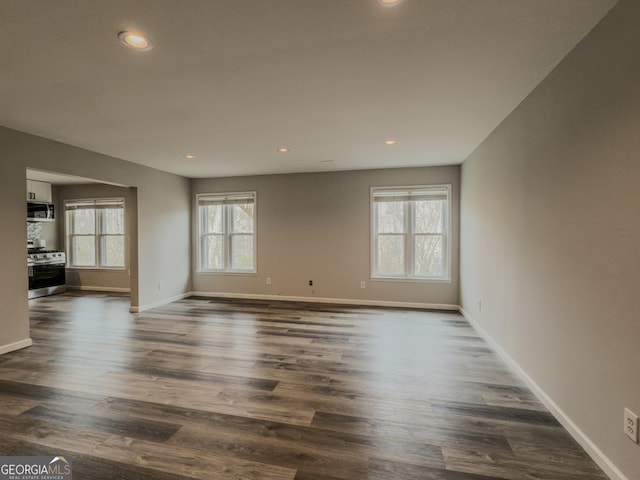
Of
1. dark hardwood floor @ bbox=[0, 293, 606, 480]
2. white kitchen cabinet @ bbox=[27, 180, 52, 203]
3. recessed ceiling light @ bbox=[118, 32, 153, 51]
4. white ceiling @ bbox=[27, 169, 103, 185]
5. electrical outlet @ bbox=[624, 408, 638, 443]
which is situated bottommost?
dark hardwood floor @ bbox=[0, 293, 606, 480]

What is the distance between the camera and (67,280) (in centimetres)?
717

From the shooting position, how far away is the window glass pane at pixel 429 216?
17.1ft

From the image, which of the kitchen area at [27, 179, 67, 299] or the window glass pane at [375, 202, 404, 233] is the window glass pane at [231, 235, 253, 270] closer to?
the window glass pane at [375, 202, 404, 233]

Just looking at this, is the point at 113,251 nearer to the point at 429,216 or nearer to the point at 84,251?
the point at 84,251

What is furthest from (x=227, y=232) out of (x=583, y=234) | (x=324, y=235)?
(x=583, y=234)

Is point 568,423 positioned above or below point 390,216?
below

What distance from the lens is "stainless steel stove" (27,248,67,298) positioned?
19.9ft

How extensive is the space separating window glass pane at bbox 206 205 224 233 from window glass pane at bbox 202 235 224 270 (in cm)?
15

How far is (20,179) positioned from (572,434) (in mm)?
5477

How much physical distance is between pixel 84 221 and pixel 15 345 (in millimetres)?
4745

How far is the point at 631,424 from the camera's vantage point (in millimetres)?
1436

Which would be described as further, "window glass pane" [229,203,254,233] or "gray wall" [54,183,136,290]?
"gray wall" [54,183,136,290]

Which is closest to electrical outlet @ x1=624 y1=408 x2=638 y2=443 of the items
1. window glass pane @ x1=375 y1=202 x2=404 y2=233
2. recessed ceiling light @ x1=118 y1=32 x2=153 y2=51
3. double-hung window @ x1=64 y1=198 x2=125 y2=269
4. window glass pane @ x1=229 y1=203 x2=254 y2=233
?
recessed ceiling light @ x1=118 y1=32 x2=153 y2=51

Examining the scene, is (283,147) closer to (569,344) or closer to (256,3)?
(256,3)
